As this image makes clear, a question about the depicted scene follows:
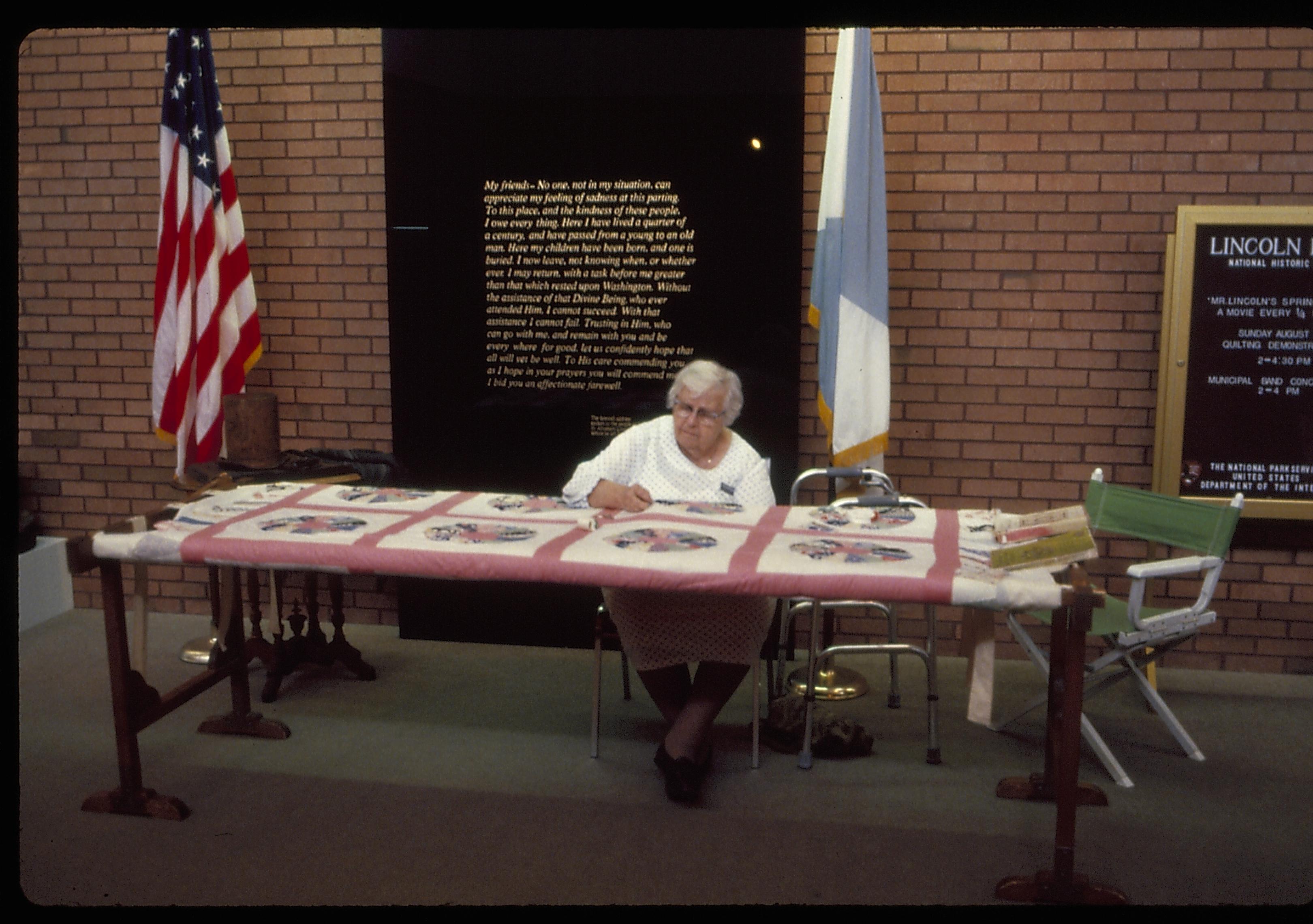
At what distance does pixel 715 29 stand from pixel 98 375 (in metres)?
3.21

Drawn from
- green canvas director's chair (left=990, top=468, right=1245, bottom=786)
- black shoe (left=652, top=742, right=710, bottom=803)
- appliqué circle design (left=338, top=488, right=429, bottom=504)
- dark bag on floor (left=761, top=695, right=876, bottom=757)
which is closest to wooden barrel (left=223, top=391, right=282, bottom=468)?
appliqué circle design (left=338, top=488, right=429, bottom=504)

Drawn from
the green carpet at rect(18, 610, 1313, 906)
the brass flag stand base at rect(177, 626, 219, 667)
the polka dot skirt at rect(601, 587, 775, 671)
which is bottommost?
the green carpet at rect(18, 610, 1313, 906)

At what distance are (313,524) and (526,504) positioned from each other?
660 millimetres

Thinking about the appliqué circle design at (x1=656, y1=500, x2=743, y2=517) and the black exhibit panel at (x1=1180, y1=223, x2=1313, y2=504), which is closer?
the appliqué circle design at (x1=656, y1=500, x2=743, y2=517)

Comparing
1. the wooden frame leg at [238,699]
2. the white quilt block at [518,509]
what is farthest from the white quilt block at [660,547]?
the wooden frame leg at [238,699]

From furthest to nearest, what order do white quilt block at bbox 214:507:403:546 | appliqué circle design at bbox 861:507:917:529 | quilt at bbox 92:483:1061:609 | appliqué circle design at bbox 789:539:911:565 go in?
appliqué circle design at bbox 861:507:917:529, white quilt block at bbox 214:507:403:546, appliqué circle design at bbox 789:539:911:565, quilt at bbox 92:483:1061:609

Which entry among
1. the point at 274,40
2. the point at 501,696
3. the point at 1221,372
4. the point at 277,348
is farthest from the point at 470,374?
the point at 1221,372

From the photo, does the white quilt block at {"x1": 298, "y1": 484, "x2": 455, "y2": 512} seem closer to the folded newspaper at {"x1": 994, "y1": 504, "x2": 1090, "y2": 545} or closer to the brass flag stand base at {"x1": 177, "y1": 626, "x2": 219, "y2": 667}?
the brass flag stand base at {"x1": 177, "y1": 626, "x2": 219, "y2": 667}

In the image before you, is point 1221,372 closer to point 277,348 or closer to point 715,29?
point 715,29

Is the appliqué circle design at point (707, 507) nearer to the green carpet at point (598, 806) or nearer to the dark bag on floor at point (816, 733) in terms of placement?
the dark bag on floor at point (816, 733)

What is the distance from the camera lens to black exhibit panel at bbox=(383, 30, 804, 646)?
4.11 meters

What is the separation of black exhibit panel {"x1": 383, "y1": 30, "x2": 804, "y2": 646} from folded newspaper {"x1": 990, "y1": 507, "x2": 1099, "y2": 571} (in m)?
1.46

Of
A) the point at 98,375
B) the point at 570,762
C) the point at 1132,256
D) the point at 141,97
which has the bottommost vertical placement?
the point at 570,762

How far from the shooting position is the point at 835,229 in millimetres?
3885
